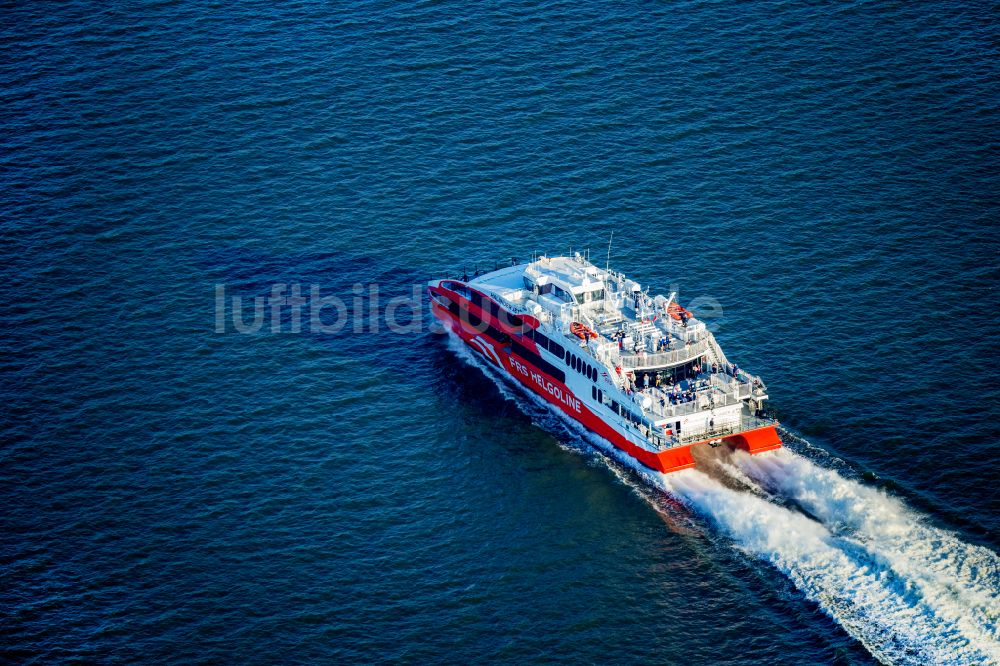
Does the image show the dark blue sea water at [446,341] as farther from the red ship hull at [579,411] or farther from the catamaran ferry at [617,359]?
the catamaran ferry at [617,359]

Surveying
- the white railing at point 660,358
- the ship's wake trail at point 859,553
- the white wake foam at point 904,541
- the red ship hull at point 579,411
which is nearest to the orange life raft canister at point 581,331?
the white railing at point 660,358

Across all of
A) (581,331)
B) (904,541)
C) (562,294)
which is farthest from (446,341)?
(904,541)

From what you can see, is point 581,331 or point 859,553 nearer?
point 859,553

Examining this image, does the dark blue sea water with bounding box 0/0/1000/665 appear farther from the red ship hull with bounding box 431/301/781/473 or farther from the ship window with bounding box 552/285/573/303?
the ship window with bounding box 552/285/573/303

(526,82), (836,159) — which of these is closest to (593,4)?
(526,82)

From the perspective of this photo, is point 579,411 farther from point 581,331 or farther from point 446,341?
point 446,341
